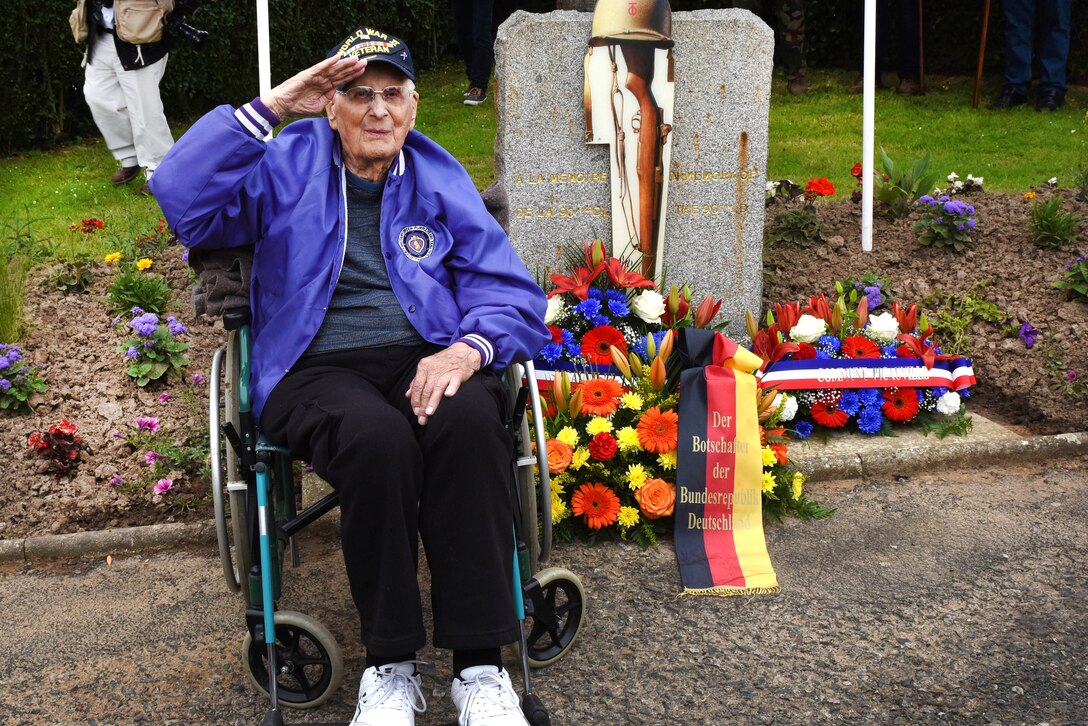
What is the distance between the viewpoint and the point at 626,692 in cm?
303

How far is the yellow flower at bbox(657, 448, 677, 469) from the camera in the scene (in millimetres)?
3910

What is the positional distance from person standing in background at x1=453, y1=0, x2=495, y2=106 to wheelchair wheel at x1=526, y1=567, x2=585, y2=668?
7.01 meters

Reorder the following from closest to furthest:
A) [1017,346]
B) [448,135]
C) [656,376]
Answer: [656,376], [1017,346], [448,135]

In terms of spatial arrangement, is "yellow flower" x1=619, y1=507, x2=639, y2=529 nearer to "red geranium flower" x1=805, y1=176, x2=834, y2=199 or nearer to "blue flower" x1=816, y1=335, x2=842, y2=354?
"blue flower" x1=816, y1=335, x2=842, y2=354

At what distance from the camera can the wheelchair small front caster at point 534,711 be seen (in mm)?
2729

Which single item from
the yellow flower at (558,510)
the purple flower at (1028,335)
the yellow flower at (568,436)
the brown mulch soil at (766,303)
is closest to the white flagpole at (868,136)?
the brown mulch soil at (766,303)

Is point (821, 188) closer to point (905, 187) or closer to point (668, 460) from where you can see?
point (905, 187)

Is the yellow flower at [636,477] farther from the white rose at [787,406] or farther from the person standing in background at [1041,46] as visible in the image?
the person standing in background at [1041,46]

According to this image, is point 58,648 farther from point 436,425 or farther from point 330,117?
point 330,117

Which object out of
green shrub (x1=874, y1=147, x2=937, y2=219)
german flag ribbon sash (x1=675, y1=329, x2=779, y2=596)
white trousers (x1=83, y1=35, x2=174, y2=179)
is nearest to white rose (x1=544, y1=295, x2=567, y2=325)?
german flag ribbon sash (x1=675, y1=329, x2=779, y2=596)

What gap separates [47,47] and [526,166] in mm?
5789

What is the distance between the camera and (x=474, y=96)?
398 inches

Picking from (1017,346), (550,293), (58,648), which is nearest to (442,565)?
(58,648)

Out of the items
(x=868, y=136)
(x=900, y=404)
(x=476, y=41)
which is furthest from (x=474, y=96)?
(x=900, y=404)
